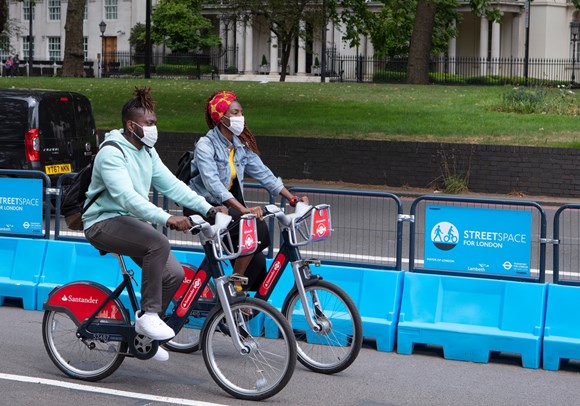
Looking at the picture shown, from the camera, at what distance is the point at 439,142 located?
21.9 metres

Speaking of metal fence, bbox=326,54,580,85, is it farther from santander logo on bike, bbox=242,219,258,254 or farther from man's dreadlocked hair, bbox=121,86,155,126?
santander logo on bike, bbox=242,219,258,254

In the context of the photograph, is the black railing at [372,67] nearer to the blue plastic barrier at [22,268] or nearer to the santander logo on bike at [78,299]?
the blue plastic barrier at [22,268]

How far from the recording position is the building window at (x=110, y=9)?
7587 cm

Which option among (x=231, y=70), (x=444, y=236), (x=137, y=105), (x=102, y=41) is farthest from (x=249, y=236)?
(x=102, y=41)

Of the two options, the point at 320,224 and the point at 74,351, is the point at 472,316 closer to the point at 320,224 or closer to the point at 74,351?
the point at 320,224

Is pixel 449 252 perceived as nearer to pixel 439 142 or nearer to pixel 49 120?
pixel 49 120

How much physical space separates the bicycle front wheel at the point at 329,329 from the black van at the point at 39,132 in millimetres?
8928

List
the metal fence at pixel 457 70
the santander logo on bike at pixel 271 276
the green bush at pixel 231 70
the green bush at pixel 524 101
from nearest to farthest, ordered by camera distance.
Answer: the santander logo on bike at pixel 271 276
the green bush at pixel 524 101
the metal fence at pixel 457 70
the green bush at pixel 231 70

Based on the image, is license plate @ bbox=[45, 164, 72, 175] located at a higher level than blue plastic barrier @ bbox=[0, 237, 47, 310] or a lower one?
higher

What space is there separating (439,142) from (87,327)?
1525 centimetres

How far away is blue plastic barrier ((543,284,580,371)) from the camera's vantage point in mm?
8133

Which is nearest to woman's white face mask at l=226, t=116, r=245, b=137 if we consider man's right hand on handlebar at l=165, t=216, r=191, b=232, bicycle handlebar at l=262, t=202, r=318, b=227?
bicycle handlebar at l=262, t=202, r=318, b=227

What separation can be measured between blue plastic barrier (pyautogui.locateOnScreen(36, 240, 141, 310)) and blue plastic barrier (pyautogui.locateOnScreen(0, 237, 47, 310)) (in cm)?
7

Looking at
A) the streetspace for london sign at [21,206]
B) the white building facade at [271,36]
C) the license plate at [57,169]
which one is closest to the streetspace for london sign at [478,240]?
the streetspace for london sign at [21,206]
